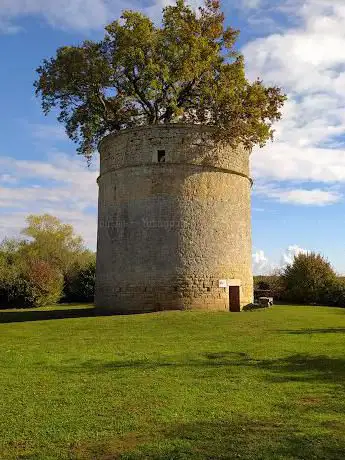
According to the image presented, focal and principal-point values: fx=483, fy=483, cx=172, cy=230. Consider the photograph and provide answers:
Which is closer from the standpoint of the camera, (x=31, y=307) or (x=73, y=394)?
(x=73, y=394)

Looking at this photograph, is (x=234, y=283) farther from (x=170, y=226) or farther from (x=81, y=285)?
(x=81, y=285)

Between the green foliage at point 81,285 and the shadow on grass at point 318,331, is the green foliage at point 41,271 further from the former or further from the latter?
the shadow on grass at point 318,331

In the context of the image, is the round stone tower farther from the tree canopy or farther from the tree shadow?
the tree shadow

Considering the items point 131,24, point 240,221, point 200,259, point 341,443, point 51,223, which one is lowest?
point 341,443

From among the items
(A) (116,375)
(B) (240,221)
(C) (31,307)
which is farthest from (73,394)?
(C) (31,307)

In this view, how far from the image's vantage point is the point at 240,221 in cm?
2252

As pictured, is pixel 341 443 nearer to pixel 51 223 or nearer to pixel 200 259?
pixel 200 259

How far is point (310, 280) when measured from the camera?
30953 mm

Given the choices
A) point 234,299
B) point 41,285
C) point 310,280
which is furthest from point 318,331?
point 41,285

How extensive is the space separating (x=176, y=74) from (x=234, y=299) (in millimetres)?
10315

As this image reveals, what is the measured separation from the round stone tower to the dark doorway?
0.15 ft

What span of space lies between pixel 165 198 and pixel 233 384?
13.5m

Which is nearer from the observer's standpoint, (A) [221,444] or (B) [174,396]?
(A) [221,444]

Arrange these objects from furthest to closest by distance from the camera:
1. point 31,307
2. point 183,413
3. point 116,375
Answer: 1. point 31,307
2. point 116,375
3. point 183,413
